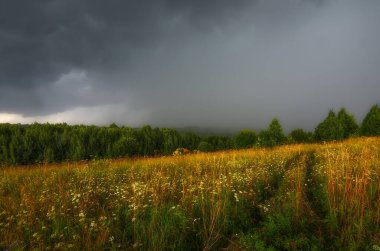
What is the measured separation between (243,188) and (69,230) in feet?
12.7

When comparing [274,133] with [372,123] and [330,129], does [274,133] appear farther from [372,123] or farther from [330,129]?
[372,123]

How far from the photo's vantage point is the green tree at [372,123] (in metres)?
26.6

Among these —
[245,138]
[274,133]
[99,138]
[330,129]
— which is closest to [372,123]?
[330,129]

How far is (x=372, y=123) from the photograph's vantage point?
26906 mm

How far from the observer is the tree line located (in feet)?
71.6

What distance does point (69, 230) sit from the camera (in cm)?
458

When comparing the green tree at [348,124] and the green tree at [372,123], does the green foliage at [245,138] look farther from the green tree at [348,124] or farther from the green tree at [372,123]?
the green tree at [372,123]

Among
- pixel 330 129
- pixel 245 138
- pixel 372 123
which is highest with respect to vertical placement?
pixel 372 123

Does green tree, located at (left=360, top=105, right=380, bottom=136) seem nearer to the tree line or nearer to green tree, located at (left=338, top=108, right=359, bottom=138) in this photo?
the tree line

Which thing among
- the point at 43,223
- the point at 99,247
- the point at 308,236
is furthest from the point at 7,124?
the point at 308,236

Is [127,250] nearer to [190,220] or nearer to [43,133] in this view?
[190,220]

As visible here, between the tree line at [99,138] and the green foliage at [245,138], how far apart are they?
7328 mm

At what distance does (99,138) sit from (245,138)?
23.4 metres

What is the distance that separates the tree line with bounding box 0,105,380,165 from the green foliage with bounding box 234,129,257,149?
7.33 meters
